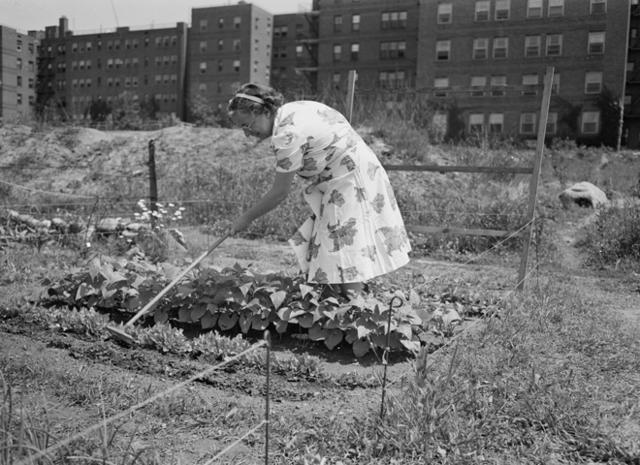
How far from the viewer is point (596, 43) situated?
36.2 metres

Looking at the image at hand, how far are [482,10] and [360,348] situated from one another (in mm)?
40355

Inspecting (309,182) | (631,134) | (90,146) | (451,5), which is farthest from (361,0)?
(309,182)

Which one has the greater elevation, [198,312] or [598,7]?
[598,7]

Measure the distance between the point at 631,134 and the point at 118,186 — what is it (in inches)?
1580

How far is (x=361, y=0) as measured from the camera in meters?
52.5

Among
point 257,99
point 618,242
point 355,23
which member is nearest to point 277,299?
point 257,99

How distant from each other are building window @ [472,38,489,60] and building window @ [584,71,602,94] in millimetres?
6277

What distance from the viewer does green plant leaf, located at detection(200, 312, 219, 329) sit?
4.16 metres

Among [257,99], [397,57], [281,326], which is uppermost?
[397,57]

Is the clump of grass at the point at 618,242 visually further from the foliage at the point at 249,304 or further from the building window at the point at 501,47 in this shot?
the building window at the point at 501,47

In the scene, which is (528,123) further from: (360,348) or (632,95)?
(360,348)

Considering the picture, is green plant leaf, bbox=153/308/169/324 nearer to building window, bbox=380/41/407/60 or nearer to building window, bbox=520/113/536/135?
building window, bbox=520/113/536/135

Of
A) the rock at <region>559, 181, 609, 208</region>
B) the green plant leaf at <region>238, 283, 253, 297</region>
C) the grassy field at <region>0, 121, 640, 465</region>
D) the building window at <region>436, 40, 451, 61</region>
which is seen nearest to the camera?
the grassy field at <region>0, 121, 640, 465</region>

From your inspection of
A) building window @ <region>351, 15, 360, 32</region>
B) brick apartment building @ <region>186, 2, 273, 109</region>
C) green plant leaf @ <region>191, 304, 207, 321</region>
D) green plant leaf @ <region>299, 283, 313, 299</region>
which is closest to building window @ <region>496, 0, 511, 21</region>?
building window @ <region>351, 15, 360, 32</region>
